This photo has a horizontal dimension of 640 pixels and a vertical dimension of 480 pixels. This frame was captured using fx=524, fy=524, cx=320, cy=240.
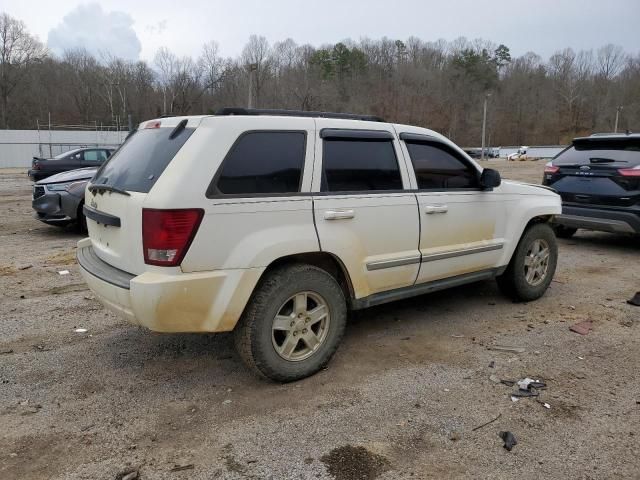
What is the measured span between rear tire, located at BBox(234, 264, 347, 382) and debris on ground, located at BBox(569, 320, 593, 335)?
2.34 metres

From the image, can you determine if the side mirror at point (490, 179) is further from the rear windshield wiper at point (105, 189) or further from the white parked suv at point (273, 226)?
the rear windshield wiper at point (105, 189)

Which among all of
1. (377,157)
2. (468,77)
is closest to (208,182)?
(377,157)

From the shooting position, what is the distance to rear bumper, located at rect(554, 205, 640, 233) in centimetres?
741

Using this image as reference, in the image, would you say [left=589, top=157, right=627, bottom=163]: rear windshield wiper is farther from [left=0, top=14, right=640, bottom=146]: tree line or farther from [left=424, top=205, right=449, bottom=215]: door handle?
[left=0, top=14, right=640, bottom=146]: tree line

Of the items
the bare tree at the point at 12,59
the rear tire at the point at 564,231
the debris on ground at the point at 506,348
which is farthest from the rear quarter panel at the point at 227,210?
the bare tree at the point at 12,59

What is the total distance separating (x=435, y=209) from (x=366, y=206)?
0.79m

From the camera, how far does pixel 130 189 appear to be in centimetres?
346

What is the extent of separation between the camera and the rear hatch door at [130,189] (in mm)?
3322

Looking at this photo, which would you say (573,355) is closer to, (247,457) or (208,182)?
(247,457)

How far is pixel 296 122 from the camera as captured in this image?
12.3ft

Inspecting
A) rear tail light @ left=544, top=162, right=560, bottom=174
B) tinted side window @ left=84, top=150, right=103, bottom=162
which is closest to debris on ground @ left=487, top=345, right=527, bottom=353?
rear tail light @ left=544, top=162, right=560, bottom=174

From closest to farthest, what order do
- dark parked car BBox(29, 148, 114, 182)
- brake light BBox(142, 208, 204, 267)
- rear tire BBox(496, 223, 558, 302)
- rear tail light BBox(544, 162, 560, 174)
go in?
brake light BBox(142, 208, 204, 267) < rear tire BBox(496, 223, 558, 302) < rear tail light BBox(544, 162, 560, 174) < dark parked car BBox(29, 148, 114, 182)

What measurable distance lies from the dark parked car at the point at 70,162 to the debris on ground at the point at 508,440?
17174mm

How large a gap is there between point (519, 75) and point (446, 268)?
425ft
